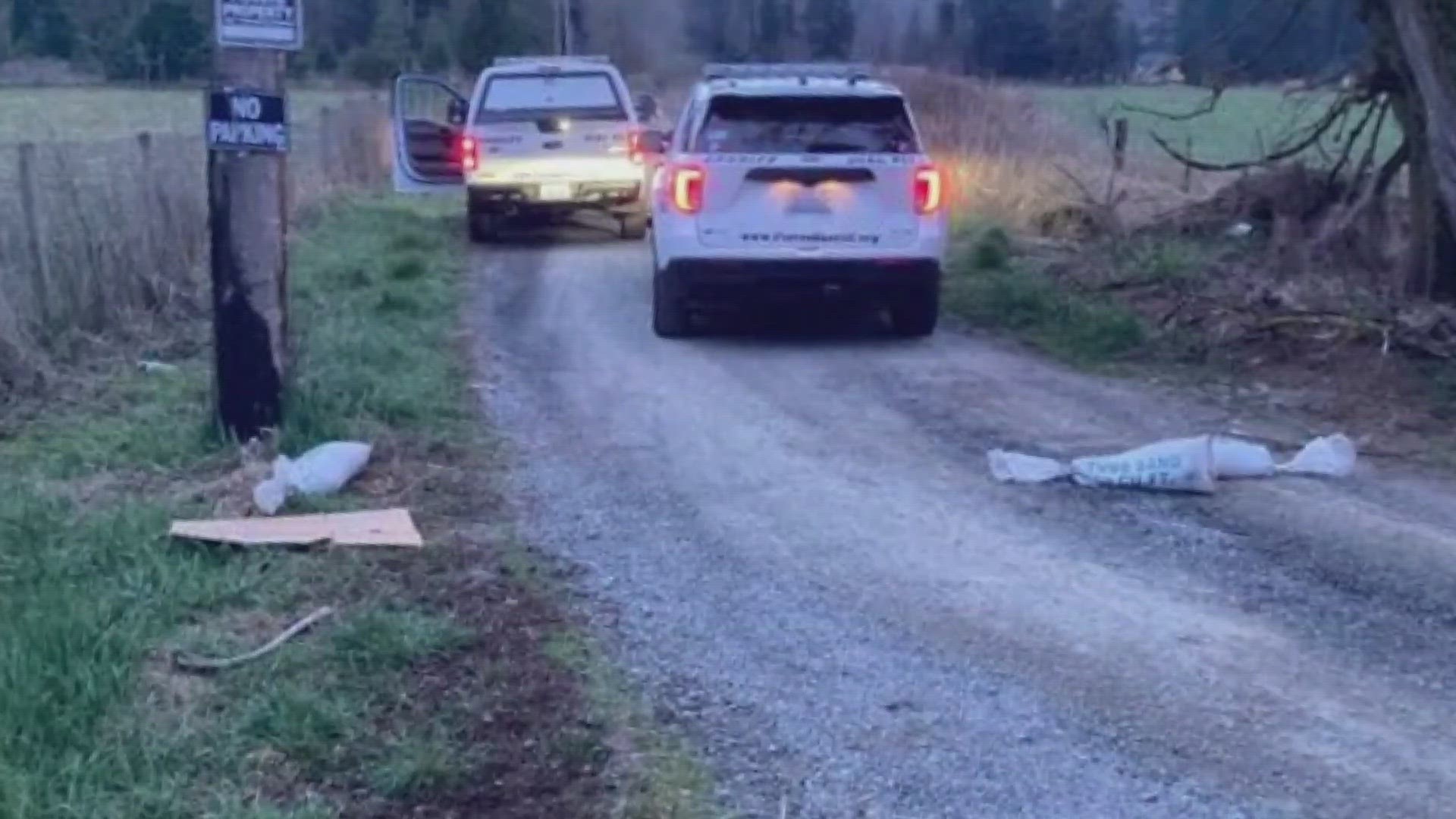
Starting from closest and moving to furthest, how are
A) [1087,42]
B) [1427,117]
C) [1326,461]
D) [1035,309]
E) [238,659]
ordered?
[238,659], [1326,461], [1427,117], [1035,309], [1087,42]

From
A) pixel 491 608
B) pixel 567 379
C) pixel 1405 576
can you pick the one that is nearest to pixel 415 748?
pixel 491 608

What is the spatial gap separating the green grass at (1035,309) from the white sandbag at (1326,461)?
135 inches

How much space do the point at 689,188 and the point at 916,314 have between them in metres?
1.75

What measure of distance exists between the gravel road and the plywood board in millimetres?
554

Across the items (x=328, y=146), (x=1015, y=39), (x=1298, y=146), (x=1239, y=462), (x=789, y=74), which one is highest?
(x=1015, y=39)

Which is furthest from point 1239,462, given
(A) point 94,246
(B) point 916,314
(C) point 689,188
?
(A) point 94,246

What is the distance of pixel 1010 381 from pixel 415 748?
747 cm

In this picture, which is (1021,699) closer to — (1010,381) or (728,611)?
(728,611)

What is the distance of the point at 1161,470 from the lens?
9.91m

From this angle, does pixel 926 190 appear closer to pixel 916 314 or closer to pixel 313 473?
pixel 916 314

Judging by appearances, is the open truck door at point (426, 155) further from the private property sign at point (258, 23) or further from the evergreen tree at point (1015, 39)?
the private property sign at point (258, 23)

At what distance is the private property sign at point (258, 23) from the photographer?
9.99m

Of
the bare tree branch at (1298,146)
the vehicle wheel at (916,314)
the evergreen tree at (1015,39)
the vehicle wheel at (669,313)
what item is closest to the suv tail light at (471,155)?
the bare tree branch at (1298,146)

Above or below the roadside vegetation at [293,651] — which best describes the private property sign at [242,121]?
above
